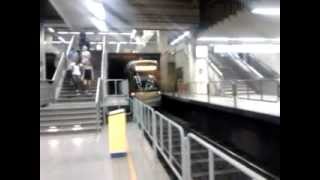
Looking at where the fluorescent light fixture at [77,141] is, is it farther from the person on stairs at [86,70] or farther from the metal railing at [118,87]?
the metal railing at [118,87]

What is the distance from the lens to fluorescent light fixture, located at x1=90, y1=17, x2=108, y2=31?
1460 centimetres

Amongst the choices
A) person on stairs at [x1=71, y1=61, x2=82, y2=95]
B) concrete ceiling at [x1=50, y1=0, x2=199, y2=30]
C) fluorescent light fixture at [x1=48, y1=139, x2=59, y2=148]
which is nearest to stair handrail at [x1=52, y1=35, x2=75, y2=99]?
person on stairs at [x1=71, y1=61, x2=82, y2=95]

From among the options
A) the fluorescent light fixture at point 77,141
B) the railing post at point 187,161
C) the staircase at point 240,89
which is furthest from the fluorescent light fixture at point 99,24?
the railing post at point 187,161

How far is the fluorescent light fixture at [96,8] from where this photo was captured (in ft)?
37.5

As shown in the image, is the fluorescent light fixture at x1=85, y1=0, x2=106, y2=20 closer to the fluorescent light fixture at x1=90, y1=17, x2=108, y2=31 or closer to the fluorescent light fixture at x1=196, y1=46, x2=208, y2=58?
the fluorescent light fixture at x1=90, y1=17, x2=108, y2=31

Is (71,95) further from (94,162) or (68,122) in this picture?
(94,162)

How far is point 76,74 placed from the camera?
12.8 metres

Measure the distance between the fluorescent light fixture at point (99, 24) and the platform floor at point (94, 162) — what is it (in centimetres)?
735

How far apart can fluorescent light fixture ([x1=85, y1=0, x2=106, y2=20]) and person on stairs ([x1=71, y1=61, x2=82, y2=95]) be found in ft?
7.20

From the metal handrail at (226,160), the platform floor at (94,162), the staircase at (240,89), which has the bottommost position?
the platform floor at (94,162)
